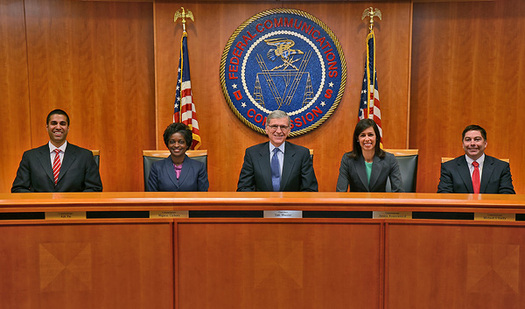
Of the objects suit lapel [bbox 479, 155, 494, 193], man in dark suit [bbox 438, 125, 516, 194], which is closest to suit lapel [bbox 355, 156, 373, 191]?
man in dark suit [bbox 438, 125, 516, 194]

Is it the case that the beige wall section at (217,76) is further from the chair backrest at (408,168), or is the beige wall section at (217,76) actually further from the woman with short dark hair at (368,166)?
the woman with short dark hair at (368,166)

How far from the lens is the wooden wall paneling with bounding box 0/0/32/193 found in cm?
387

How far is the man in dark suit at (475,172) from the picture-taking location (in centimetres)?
263

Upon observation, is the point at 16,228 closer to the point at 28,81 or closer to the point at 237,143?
the point at 237,143

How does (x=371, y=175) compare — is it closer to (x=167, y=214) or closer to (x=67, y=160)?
(x=167, y=214)

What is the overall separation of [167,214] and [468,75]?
141 inches

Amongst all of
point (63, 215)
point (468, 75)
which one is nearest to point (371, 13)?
point (468, 75)

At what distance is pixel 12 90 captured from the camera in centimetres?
392

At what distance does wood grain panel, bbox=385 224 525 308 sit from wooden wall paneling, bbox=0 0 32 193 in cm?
388

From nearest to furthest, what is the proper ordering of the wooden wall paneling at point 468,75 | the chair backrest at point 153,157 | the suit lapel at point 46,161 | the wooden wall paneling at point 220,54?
the suit lapel at point 46,161 < the chair backrest at point 153,157 < the wooden wall paneling at point 220,54 < the wooden wall paneling at point 468,75

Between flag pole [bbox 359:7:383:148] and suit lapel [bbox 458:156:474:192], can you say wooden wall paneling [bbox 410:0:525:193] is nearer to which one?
flag pole [bbox 359:7:383:148]

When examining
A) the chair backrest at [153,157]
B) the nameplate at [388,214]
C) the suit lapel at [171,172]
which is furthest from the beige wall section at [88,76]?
the nameplate at [388,214]

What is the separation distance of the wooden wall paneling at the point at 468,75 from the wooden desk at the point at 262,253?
2.55 m

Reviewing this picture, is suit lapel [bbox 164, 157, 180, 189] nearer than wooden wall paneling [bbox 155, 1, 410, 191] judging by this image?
Yes
